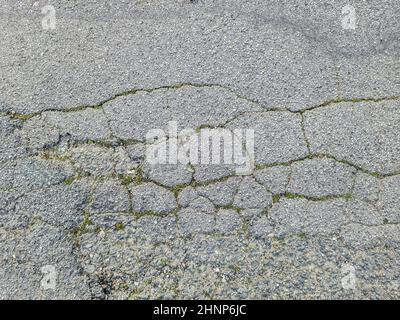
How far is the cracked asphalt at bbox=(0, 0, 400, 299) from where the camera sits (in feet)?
9.27

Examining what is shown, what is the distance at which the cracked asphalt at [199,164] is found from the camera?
2826 mm

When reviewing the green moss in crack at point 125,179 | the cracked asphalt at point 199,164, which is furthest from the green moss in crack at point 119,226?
the green moss in crack at point 125,179

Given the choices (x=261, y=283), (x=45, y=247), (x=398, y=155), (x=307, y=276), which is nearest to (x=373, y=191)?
(x=398, y=155)

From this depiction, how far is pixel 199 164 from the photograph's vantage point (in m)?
3.09

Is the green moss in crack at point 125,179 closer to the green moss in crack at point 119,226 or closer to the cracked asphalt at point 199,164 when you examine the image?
the cracked asphalt at point 199,164

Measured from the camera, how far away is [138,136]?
320cm

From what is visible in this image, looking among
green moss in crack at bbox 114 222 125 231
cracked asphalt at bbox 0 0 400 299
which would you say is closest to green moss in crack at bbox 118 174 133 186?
cracked asphalt at bbox 0 0 400 299

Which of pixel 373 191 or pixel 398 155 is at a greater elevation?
pixel 398 155

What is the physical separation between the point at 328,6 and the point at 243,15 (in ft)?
2.00

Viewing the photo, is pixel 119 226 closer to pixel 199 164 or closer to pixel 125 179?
pixel 125 179

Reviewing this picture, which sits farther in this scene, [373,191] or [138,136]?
[138,136]

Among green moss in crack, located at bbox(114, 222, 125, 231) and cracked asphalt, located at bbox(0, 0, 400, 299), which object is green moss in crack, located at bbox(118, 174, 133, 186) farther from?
green moss in crack, located at bbox(114, 222, 125, 231)

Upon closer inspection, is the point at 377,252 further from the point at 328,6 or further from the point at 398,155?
the point at 328,6

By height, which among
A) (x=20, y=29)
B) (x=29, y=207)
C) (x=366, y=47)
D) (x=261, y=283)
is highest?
(x=20, y=29)
